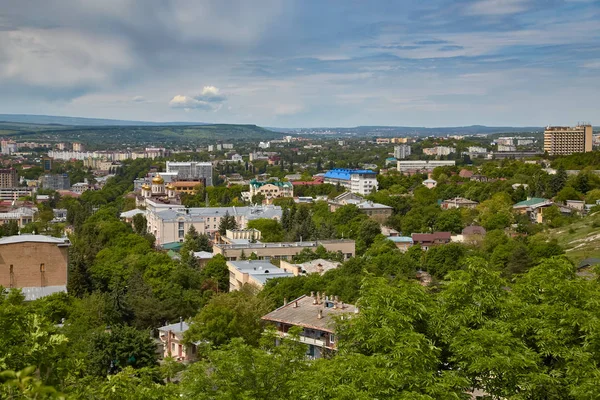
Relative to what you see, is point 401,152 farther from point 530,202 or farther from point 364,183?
point 530,202

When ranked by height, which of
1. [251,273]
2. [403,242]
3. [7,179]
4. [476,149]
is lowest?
[7,179]

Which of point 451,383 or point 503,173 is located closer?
point 451,383

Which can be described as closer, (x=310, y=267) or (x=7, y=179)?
(x=310, y=267)

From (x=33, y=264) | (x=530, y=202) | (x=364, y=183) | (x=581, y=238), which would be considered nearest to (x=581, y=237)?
(x=581, y=238)

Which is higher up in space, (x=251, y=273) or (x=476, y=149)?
(x=476, y=149)

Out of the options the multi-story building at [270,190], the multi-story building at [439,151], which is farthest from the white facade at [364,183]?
the multi-story building at [439,151]

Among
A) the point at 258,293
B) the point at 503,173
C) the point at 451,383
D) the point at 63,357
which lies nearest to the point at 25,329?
the point at 63,357

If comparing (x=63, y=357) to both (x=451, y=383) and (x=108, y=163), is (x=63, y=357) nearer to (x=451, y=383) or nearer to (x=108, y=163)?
(x=451, y=383)
